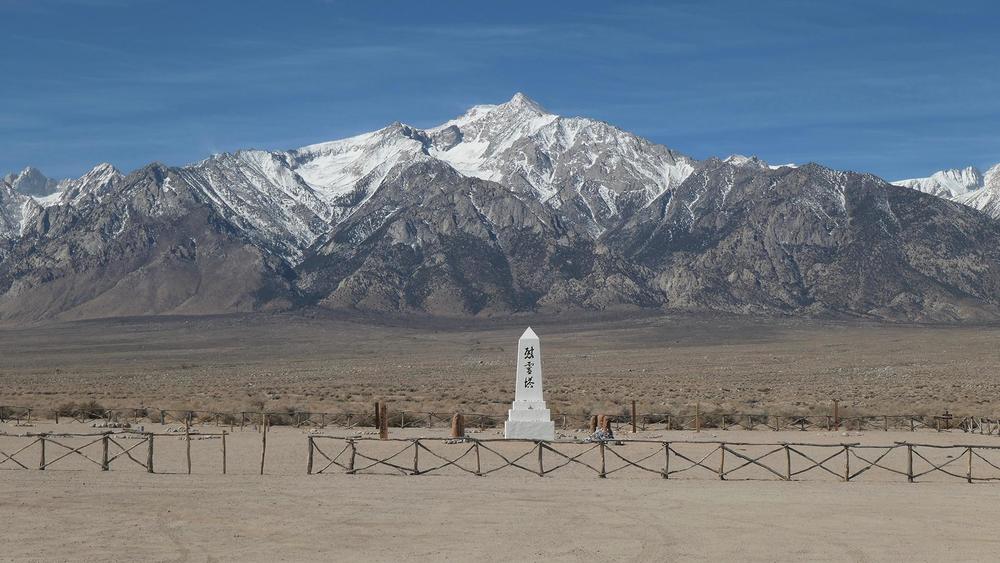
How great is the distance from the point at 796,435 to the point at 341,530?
21764 millimetres

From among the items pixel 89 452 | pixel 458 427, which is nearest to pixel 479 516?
pixel 458 427

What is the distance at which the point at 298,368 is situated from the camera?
102500 millimetres

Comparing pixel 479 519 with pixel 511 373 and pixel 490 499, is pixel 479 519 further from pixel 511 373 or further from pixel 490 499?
pixel 511 373

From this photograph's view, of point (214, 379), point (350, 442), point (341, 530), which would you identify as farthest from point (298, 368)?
point (341, 530)

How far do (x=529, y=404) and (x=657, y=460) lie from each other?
16.7ft

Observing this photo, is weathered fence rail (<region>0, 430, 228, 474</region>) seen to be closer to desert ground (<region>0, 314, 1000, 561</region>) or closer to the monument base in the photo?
desert ground (<region>0, 314, 1000, 561</region>)

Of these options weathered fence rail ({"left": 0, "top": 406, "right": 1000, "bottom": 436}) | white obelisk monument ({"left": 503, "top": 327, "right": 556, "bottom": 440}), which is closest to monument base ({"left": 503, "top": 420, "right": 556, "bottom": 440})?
white obelisk monument ({"left": 503, "top": 327, "right": 556, "bottom": 440})

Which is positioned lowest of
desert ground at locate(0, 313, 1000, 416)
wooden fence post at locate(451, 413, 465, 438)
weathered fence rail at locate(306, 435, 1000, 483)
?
desert ground at locate(0, 313, 1000, 416)

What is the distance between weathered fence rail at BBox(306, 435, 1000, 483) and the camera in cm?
2966

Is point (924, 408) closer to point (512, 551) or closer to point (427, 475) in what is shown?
point (427, 475)

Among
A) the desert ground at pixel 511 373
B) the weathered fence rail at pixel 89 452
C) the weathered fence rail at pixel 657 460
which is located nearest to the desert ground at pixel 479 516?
the weathered fence rail at pixel 657 460

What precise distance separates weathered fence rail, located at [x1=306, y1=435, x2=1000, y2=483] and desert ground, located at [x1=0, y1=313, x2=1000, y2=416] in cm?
1283

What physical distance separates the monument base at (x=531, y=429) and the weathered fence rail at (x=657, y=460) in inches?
14.7

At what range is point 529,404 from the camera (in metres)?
36.3
